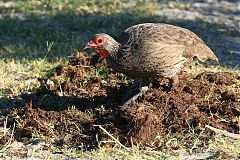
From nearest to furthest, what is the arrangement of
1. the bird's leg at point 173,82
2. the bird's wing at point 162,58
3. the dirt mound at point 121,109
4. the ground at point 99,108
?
the ground at point 99,108 → the dirt mound at point 121,109 → the bird's wing at point 162,58 → the bird's leg at point 173,82

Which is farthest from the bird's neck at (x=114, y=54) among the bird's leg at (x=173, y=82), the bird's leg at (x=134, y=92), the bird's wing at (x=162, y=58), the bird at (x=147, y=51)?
the bird's leg at (x=173, y=82)

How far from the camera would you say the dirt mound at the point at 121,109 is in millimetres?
5777

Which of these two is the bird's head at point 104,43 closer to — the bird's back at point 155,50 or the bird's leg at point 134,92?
the bird's back at point 155,50

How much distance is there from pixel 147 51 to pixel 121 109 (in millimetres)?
669

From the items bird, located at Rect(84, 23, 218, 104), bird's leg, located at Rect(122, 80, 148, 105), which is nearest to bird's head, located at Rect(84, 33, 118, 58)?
bird, located at Rect(84, 23, 218, 104)

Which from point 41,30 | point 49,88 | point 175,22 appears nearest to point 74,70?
point 49,88

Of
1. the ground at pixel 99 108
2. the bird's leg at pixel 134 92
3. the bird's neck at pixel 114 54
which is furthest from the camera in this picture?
the bird's leg at pixel 134 92

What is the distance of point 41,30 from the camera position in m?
10.5

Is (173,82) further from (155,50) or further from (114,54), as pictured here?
(114,54)

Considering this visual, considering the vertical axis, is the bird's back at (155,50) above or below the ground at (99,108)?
above

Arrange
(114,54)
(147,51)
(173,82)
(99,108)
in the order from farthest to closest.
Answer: (173,82), (99,108), (114,54), (147,51)

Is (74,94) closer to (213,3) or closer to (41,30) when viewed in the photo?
(41,30)

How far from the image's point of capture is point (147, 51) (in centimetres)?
622

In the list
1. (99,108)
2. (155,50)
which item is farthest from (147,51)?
(99,108)
